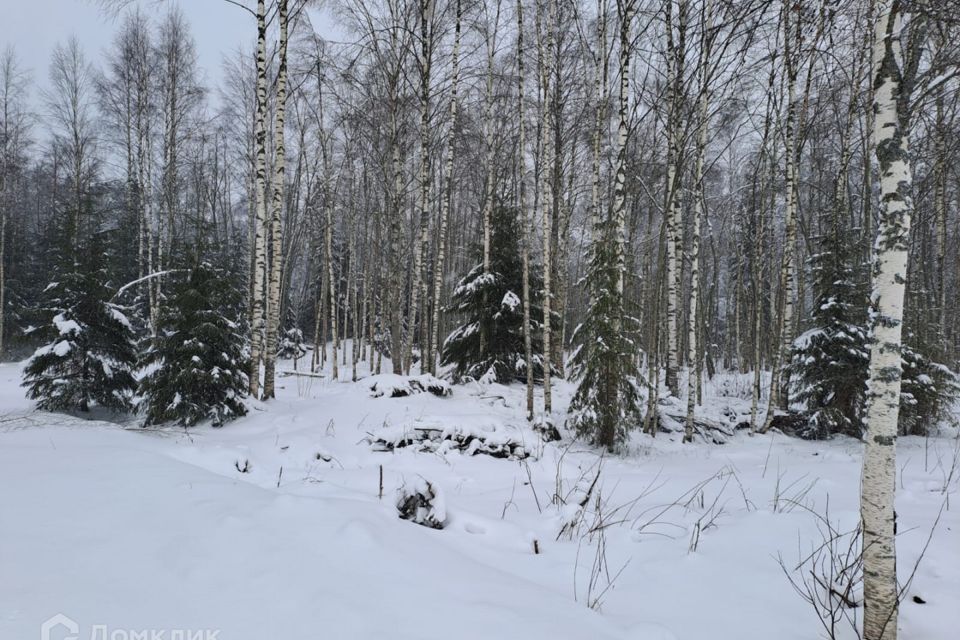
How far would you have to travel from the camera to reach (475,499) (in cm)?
457

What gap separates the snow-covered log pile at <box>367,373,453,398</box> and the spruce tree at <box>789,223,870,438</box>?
7450mm

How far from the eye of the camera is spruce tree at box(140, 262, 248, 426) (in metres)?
7.11

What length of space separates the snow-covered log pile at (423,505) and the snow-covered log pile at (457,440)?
8.42ft

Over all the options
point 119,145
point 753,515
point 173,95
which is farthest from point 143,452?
point 119,145

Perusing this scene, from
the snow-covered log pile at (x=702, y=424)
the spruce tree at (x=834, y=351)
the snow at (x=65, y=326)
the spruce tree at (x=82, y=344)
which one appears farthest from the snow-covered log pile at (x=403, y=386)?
the spruce tree at (x=834, y=351)

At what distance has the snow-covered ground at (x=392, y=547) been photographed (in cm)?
191

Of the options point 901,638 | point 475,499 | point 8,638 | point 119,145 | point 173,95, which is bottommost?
point 475,499

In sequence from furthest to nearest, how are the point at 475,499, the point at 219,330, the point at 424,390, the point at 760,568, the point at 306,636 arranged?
the point at 424,390
the point at 219,330
the point at 475,499
the point at 760,568
the point at 306,636

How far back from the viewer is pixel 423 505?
3.64 meters

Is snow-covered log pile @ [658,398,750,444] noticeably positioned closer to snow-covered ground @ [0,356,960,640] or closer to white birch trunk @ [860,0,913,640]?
snow-covered ground @ [0,356,960,640]

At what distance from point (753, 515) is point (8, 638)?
485 centimetres

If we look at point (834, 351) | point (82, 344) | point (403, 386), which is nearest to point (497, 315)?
point (403, 386)

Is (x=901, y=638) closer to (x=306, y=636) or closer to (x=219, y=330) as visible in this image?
(x=306, y=636)

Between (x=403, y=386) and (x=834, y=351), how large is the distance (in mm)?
8730
